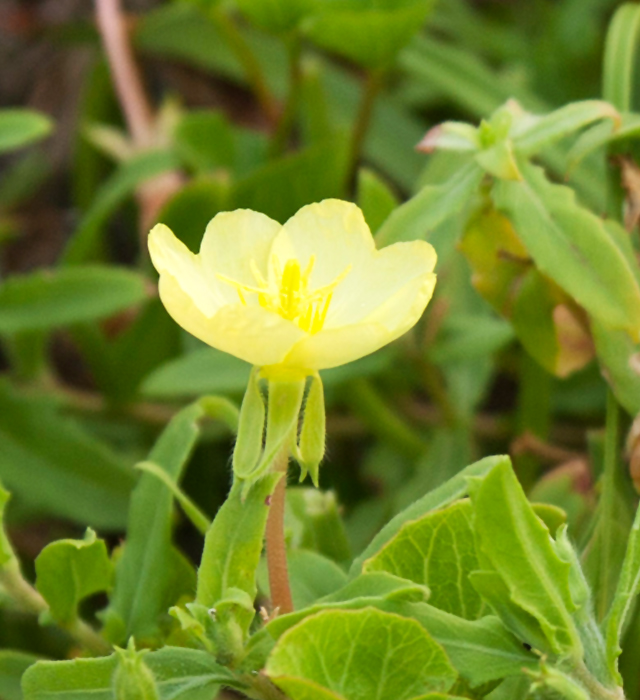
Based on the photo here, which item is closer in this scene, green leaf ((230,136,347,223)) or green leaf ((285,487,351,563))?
green leaf ((285,487,351,563))

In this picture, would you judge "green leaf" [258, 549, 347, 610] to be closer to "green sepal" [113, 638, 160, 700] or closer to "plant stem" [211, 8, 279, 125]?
"green sepal" [113, 638, 160, 700]

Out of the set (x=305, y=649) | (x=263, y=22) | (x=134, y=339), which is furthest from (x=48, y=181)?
(x=305, y=649)

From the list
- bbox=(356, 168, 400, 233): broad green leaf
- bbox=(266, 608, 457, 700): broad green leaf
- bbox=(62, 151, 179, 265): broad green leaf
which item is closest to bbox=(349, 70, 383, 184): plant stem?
bbox=(62, 151, 179, 265): broad green leaf

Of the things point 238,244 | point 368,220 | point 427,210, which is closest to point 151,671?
point 238,244

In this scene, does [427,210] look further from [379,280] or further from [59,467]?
[59,467]

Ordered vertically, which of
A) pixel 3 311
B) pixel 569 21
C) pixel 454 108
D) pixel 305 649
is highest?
pixel 569 21

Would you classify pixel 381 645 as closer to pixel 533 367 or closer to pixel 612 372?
pixel 612 372
